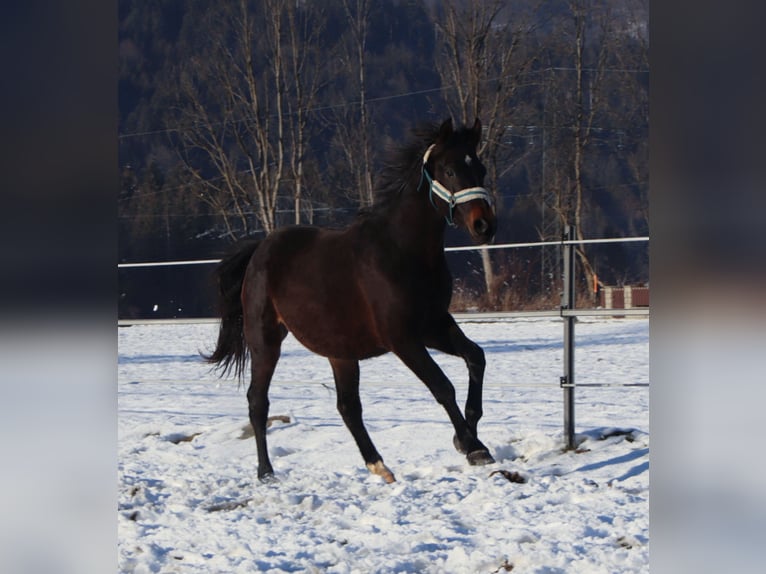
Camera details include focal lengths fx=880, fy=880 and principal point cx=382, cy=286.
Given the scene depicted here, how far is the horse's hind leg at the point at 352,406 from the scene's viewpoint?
12.0 feet

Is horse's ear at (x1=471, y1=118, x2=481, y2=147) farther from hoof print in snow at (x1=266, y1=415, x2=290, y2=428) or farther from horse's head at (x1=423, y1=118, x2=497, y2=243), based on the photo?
hoof print in snow at (x1=266, y1=415, x2=290, y2=428)

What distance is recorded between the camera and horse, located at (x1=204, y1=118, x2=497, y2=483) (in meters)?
3.13

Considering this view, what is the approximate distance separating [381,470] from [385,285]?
0.81 m

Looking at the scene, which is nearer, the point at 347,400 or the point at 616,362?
the point at 347,400

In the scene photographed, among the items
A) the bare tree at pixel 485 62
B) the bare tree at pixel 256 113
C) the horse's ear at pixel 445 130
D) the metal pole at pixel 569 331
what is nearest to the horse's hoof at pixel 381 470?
the metal pole at pixel 569 331

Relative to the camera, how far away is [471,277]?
6238 millimetres

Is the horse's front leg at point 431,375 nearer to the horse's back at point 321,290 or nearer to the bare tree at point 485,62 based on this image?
the horse's back at point 321,290

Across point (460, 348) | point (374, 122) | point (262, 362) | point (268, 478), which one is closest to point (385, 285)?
point (460, 348)

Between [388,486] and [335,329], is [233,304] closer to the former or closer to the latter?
[335,329]

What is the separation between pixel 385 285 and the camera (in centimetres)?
329

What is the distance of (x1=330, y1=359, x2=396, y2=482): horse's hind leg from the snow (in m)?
→ 0.09
